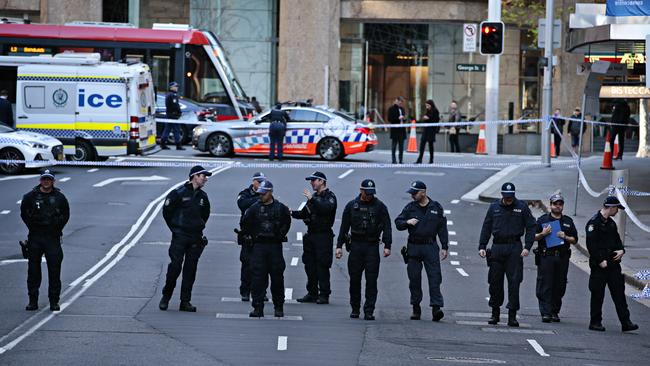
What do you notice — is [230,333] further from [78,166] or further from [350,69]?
[350,69]

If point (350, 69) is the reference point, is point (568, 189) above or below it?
below

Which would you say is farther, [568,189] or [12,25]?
[12,25]

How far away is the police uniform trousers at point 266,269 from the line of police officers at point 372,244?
0.01 metres

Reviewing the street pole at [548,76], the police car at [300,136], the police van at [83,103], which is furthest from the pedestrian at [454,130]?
the police van at [83,103]

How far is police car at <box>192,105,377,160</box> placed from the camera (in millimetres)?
35094

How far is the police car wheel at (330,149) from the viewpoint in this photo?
35219mm

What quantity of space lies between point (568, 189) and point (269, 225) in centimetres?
1510

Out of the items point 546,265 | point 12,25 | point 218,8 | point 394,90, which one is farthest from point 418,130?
point 546,265

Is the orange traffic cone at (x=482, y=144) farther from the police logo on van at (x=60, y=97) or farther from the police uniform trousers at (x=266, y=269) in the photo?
the police uniform trousers at (x=266, y=269)

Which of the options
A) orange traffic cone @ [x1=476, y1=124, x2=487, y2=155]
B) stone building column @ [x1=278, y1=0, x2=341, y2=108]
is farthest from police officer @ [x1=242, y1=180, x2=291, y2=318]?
stone building column @ [x1=278, y1=0, x2=341, y2=108]

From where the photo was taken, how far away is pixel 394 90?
49.3m

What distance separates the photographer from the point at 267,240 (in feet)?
52.3

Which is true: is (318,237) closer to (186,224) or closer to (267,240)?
(267,240)

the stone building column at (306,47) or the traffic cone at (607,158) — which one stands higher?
the stone building column at (306,47)
